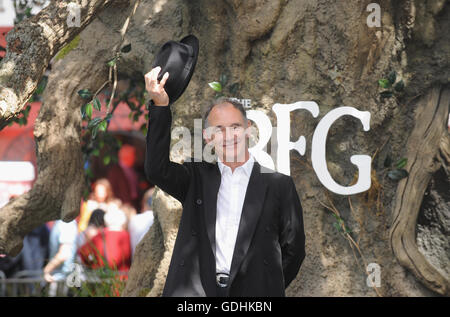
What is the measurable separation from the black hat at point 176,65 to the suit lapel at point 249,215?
20.4 inches

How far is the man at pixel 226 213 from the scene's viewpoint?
2898 mm

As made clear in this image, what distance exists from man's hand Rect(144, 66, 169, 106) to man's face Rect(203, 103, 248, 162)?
0.27 meters

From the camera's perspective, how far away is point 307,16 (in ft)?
15.0

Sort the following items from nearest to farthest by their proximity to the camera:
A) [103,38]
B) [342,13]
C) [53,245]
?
[342,13], [103,38], [53,245]

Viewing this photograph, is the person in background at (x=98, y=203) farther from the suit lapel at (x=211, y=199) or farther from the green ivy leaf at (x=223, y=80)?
the suit lapel at (x=211, y=199)

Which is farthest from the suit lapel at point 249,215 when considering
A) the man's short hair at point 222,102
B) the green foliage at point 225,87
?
the green foliage at point 225,87

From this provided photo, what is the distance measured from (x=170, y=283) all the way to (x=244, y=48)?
2.22m

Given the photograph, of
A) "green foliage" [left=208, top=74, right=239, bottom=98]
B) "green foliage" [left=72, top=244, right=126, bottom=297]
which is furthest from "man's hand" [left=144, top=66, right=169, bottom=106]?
"green foliage" [left=72, top=244, right=126, bottom=297]

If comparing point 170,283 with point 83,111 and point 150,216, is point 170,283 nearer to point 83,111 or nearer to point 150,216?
point 83,111

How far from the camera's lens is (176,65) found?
3.09 m

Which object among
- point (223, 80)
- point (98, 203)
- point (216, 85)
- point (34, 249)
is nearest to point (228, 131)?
point (216, 85)

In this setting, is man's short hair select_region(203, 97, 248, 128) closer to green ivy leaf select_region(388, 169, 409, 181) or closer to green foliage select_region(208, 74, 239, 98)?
green foliage select_region(208, 74, 239, 98)

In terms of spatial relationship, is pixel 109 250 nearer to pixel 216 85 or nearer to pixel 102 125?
pixel 102 125
